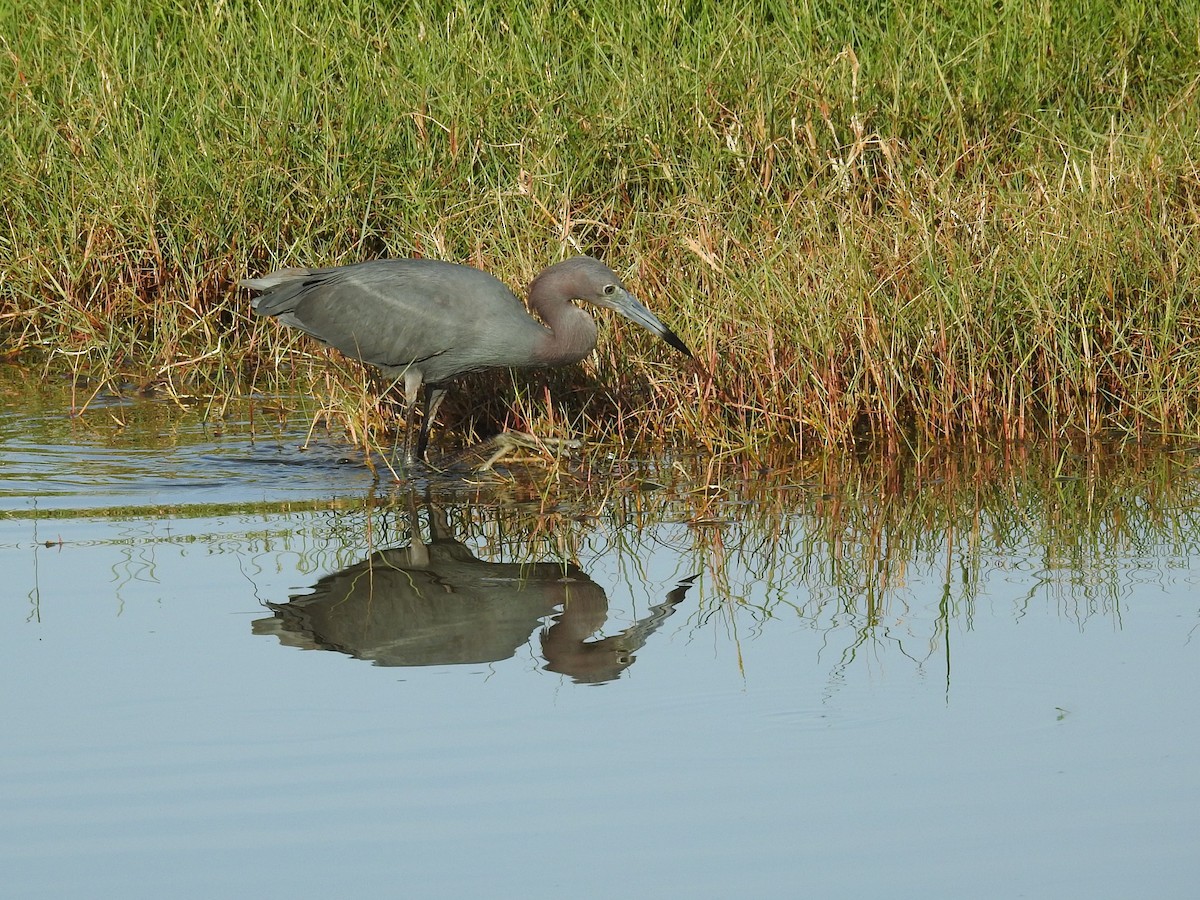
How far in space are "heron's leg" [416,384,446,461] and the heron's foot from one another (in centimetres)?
10

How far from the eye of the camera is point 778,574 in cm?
485

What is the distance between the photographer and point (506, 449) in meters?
6.35

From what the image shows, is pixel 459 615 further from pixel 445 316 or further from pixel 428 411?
pixel 428 411

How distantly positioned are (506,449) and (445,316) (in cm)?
52

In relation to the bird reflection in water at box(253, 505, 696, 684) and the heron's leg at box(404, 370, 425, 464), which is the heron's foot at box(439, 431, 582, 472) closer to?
the heron's leg at box(404, 370, 425, 464)

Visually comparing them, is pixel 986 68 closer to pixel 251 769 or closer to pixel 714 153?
pixel 714 153

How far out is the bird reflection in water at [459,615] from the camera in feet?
13.9

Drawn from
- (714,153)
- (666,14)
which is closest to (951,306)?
(714,153)

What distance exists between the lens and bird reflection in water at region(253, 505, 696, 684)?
13.9 feet

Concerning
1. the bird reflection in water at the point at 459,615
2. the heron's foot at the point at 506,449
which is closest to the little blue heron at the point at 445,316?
the heron's foot at the point at 506,449

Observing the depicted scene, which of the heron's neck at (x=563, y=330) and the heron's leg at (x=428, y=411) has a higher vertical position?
the heron's neck at (x=563, y=330)

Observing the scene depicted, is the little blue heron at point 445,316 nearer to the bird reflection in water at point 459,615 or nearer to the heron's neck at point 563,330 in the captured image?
the heron's neck at point 563,330

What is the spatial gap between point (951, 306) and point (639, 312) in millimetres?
1099

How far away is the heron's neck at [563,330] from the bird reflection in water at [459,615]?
1333 mm
